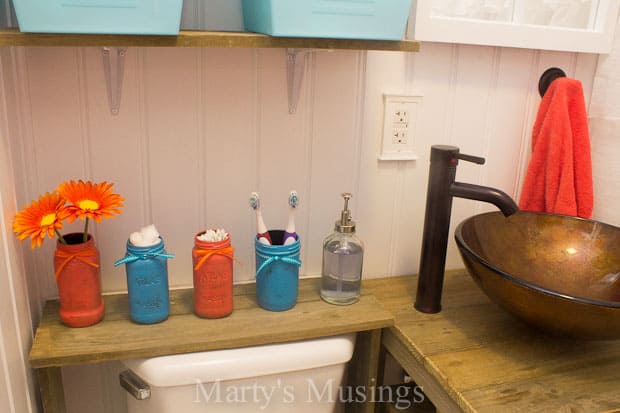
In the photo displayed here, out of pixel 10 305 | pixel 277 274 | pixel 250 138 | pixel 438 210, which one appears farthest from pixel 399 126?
pixel 10 305

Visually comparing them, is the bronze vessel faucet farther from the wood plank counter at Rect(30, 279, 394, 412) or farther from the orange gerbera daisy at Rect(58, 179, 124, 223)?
the orange gerbera daisy at Rect(58, 179, 124, 223)

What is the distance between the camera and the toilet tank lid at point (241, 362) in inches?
37.9

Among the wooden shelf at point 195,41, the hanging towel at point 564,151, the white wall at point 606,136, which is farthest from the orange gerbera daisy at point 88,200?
the white wall at point 606,136

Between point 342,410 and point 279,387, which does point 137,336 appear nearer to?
point 279,387

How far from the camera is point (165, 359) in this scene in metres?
0.97

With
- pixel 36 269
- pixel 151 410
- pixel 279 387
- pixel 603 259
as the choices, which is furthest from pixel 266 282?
pixel 603 259

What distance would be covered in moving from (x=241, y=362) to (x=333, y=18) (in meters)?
0.64

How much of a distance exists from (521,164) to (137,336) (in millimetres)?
1007

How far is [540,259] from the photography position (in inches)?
45.8

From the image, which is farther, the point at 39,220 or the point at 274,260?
the point at 274,260

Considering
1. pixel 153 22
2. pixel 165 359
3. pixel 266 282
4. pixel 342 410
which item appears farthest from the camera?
pixel 342 410

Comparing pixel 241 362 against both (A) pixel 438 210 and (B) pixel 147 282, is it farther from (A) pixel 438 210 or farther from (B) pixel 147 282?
(A) pixel 438 210

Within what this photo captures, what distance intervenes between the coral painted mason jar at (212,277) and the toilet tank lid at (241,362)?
88 millimetres

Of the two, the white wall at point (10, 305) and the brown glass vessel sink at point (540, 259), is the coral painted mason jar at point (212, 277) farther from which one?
the brown glass vessel sink at point (540, 259)
